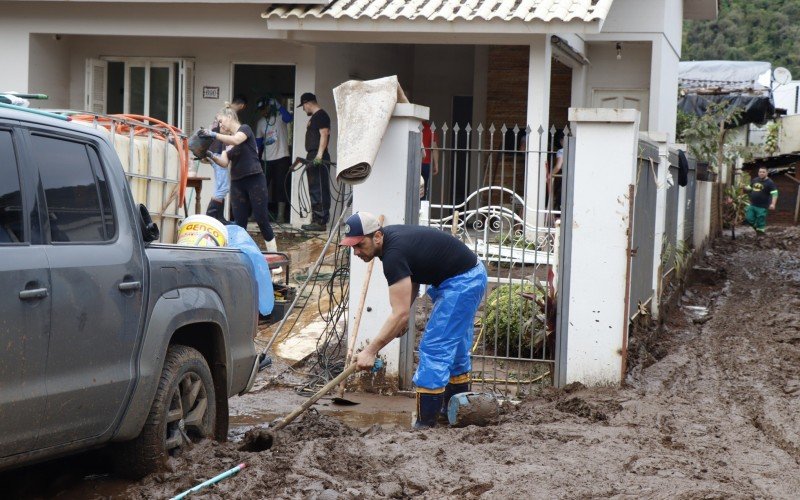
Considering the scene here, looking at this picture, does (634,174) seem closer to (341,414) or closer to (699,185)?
(341,414)

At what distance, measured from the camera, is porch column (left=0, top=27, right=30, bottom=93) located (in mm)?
15461

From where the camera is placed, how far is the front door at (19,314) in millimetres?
4285

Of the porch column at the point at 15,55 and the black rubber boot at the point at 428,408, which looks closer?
the black rubber boot at the point at 428,408

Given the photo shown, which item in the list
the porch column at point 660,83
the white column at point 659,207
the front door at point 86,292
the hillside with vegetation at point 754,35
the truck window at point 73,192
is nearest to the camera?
the front door at point 86,292

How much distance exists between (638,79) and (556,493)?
44.4 feet

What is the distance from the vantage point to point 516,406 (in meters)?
7.89

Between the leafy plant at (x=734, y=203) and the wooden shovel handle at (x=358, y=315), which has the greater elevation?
the leafy plant at (x=734, y=203)

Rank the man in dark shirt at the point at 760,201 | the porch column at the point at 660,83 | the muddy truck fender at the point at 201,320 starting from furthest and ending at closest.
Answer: the man in dark shirt at the point at 760,201 < the porch column at the point at 660,83 < the muddy truck fender at the point at 201,320

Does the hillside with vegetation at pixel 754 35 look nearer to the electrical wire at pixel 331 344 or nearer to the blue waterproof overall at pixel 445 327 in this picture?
the electrical wire at pixel 331 344

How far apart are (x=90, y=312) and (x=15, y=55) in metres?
12.0

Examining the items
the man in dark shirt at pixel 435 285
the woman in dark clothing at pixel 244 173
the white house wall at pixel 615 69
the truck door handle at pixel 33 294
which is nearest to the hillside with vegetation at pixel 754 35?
the white house wall at pixel 615 69

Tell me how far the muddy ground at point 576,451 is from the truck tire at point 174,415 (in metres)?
0.09

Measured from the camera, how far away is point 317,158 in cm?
1428

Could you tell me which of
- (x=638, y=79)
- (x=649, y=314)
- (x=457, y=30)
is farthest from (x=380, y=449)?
(x=638, y=79)
